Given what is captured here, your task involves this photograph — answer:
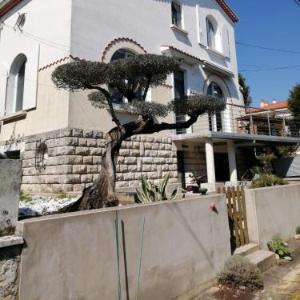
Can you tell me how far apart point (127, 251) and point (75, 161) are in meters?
6.73

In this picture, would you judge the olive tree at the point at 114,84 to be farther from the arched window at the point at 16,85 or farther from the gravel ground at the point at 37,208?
the arched window at the point at 16,85

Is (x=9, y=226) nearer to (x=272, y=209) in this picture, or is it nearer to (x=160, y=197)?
(x=160, y=197)

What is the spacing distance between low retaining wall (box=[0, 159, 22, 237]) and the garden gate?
456 cm

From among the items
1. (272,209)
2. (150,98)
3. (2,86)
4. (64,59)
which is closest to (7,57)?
(2,86)

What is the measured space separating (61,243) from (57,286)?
0.44 metres

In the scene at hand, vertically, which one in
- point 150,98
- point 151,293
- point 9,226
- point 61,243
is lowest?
point 151,293

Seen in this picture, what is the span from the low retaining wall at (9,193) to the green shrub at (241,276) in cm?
390

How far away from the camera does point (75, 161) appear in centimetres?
1022

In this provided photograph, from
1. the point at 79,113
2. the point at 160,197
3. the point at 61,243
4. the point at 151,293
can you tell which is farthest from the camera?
the point at 79,113

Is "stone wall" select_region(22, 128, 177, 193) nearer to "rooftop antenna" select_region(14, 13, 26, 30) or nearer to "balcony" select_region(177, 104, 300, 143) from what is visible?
"balcony" select_region(177, 104, 300, 143)

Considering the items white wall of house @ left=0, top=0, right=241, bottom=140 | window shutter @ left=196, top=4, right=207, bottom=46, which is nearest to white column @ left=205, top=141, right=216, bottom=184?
white wall of house @ left=0, top=0, right=241, bottom=140

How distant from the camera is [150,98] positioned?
14.0 metres

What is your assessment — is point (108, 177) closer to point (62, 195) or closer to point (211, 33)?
point (62, 195)

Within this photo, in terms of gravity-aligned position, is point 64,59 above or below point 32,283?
above
